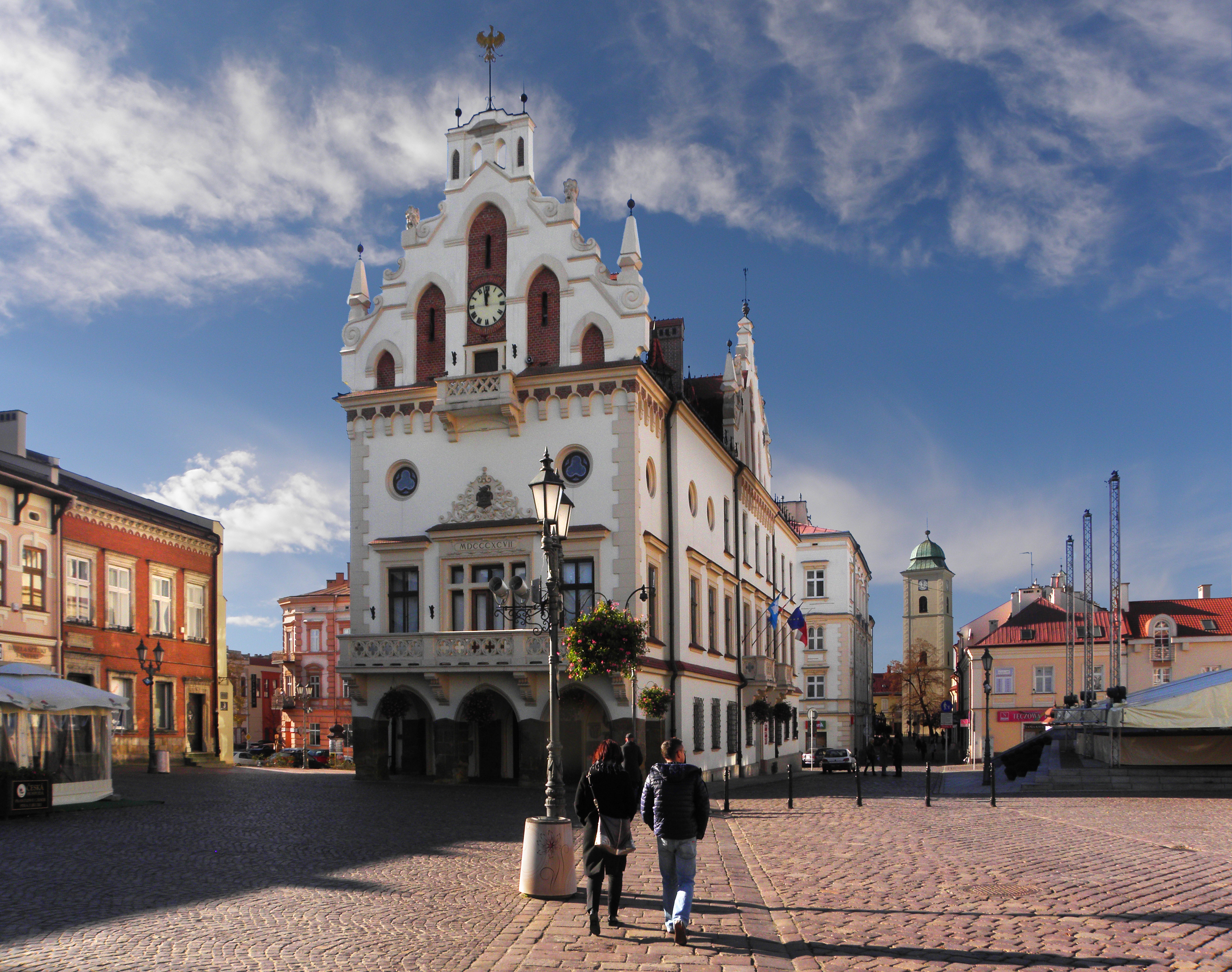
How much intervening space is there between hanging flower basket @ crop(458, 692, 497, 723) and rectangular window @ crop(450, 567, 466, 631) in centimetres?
221

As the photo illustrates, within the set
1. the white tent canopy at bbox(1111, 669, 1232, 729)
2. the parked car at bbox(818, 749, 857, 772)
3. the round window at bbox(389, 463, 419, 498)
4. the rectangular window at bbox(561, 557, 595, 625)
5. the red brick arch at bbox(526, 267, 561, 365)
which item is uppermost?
the red brick arch at bbox(526, 267, 561, 365)

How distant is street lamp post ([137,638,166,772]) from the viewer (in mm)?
36500

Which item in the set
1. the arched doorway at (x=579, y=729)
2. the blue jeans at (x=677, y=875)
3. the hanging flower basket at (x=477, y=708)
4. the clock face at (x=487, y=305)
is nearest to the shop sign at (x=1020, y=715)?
the arched doorway at (x=579, y=729)

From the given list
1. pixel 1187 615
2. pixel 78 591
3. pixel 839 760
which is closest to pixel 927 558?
pixel 1187 615

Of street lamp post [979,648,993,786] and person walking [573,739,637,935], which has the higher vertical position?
person walking [573,739,637,935]

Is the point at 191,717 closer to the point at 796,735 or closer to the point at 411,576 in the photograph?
the point at 411,576

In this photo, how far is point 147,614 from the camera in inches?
1567

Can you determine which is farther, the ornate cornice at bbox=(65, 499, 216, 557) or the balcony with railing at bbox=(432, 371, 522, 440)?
the ornate cornice at bbox=(65, 499, 216, 557)

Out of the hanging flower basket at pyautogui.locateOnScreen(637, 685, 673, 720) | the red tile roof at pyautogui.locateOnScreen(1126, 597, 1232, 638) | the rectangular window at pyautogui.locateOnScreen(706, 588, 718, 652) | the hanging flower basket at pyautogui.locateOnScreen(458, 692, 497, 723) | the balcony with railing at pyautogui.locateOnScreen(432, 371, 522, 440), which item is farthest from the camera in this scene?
the red tile roof at pyautogui.locateOnScreen(1126, 597, 1232, 638)

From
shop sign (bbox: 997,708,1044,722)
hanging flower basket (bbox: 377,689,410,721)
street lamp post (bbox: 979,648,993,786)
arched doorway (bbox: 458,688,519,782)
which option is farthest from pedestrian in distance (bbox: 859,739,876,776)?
hanging flower basket (bbox: 377,689,410,721)

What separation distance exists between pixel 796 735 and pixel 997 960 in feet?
160

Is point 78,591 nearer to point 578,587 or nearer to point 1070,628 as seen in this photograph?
point 578,587

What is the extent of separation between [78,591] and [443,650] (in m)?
13.4

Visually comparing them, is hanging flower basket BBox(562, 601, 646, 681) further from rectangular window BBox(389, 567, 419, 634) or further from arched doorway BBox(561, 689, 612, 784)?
rectangular window BBox(389, 567, 419, 634)
